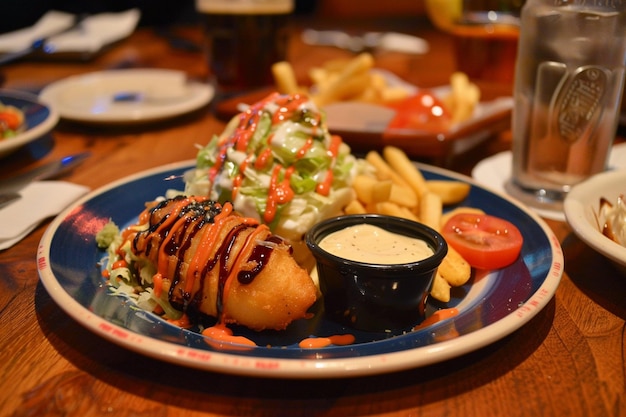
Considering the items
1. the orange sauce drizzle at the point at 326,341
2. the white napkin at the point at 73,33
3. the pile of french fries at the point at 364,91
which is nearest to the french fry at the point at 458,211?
the orange sauce drizzle at the point at 326,341

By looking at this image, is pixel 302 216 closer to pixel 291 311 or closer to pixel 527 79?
pixel 291 311

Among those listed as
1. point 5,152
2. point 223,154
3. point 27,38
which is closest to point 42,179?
point 5,152

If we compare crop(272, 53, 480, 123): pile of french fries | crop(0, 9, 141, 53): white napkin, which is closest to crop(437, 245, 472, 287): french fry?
crop(272, 53, 480, 123): pile of french fries

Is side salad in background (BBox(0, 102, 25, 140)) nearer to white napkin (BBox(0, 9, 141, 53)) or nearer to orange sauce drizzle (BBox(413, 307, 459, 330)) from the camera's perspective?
white napkin (BBox(0, 9, 141, 53))

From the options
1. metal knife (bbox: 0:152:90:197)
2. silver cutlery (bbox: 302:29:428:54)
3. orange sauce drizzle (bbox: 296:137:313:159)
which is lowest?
silver cutlery (bbox: 302:29:428:54)

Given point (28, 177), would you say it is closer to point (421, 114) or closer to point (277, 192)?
point (277, 192)

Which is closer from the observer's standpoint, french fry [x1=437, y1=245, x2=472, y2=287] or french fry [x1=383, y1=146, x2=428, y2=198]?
french fry [x1=437, y1=245, x2=472, y2=287]
